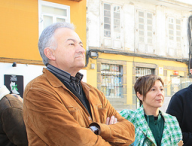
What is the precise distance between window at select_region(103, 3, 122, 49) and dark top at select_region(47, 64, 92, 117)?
10242mm

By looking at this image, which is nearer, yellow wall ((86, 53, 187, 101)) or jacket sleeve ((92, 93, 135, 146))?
jacket sleeve ((92, 93, 135, 146))

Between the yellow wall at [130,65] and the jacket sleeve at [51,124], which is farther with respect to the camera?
the yellow wall at [130,65]

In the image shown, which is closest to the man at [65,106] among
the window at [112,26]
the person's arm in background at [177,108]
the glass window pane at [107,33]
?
the person's arm in background at [177,108]

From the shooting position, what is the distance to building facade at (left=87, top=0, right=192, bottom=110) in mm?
11711

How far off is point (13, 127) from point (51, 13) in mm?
9225

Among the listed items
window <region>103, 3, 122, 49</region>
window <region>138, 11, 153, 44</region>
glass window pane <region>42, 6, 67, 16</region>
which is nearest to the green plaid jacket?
glass window pane <region>42, 6, 67, 16</region>

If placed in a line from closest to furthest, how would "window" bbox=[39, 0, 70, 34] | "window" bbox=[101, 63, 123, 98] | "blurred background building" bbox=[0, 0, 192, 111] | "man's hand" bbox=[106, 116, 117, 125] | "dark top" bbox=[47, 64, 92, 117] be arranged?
"dark top" bbox=[47, 64, 92, 117] → "man's hand" bbox=[106, 116, 117, 125] → "blurred background building" bbox=[0, 0, 192, 111] → "window" bbox=[39, 0, 70, 34] → "window" bbox=[101, 63, 123, 98]

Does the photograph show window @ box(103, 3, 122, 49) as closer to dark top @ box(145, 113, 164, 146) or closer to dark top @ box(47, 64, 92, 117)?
dark top @ box(145, 113, 164, 146)

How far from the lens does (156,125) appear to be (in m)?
2.63

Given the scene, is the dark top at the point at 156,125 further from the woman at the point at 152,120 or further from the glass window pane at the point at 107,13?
the glass window pane at the point at 107,13

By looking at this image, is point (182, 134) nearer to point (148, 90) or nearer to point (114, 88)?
point (148, 90)

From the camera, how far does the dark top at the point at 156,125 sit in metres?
2.54

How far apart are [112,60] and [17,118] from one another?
396 inches

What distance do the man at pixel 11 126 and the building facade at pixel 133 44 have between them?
359 inches
